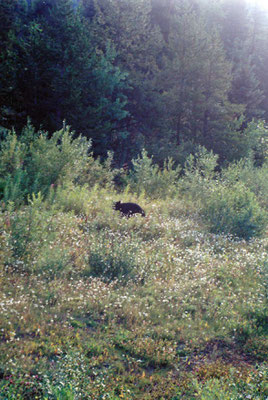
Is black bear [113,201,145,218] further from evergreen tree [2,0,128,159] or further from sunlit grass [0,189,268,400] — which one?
evergreen tree [2,0,128,159]

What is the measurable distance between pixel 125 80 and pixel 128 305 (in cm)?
2625

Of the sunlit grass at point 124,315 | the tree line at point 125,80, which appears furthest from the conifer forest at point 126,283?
the tree line at point 125,80

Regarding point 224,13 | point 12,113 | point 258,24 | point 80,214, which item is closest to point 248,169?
point 80,214

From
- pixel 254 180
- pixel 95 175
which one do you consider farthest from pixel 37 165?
pixel 254 180

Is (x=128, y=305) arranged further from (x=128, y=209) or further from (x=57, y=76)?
(x=57, y=76)

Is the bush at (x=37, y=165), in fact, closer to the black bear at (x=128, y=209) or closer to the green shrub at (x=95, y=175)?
the green shrub at (x=95, y=175)

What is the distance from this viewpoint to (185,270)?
6328mm

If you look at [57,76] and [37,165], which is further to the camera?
[57,76]

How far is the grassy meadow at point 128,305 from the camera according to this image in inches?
142

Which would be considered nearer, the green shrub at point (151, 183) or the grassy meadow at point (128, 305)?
the grassy meadow at point (128, 305)

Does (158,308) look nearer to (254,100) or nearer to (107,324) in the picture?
(107,324)

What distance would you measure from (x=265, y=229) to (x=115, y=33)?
2518cm

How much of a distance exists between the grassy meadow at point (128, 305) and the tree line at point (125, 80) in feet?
43.8

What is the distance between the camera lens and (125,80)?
2927 centimetres
